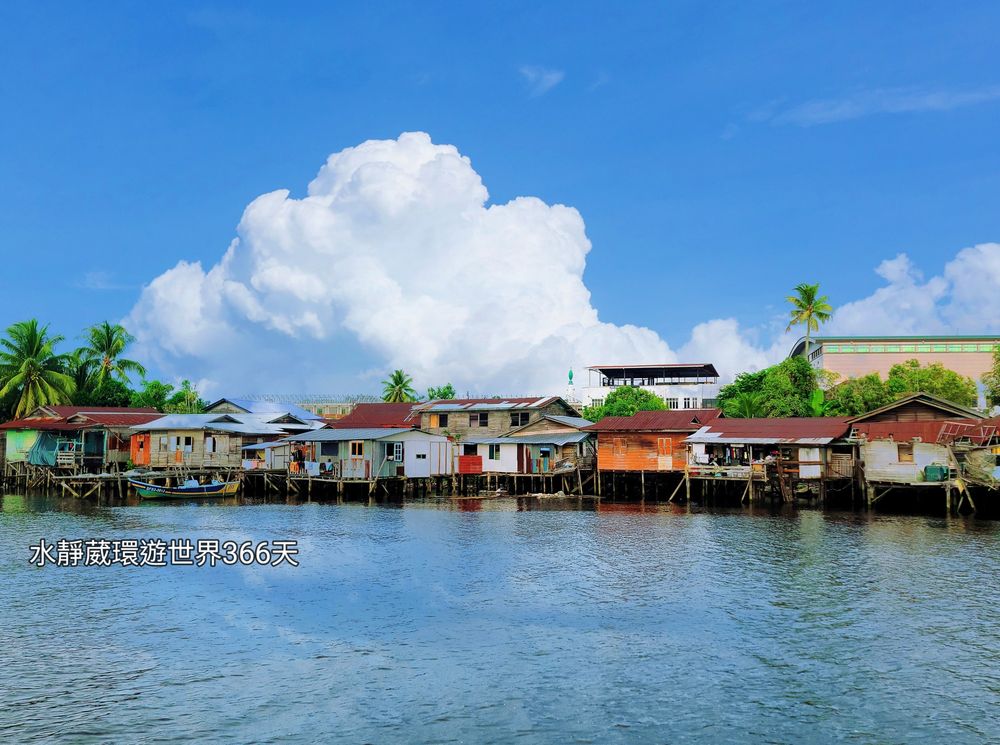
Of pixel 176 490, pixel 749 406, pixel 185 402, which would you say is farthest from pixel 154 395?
pixel 749 406

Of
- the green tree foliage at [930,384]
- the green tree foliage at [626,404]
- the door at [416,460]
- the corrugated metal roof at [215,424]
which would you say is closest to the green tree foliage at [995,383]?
the green tree foliage at [930,384]

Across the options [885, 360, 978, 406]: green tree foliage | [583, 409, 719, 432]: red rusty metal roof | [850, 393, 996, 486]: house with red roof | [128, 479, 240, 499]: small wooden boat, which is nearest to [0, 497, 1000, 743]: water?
[850, 393, 996, 486]: house with red roof

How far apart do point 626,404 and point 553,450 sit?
59.2ft

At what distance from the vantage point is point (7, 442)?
62.0 metres

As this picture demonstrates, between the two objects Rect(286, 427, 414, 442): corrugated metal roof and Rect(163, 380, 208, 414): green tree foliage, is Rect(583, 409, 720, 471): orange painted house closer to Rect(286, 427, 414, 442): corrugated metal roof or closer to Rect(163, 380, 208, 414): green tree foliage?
Rect(286, 427, 414, 442): corrugated metal roof

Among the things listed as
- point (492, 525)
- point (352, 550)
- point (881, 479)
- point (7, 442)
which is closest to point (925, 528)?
point (881, 479)

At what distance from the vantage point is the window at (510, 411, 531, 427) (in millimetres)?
59188

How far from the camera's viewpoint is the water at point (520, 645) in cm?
1286

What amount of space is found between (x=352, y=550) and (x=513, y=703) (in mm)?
16579

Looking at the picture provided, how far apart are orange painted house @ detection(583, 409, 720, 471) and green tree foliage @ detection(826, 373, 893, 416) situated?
1070cm

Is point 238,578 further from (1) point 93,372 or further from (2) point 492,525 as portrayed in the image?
(1) point 93,372

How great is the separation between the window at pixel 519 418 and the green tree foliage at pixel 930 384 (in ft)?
83.4

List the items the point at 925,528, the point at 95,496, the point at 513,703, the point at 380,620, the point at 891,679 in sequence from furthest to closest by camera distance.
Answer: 1. the point at 95,496
2. the point at 925,528
3. the point at 380,620
4. the point at 891,679
5. the point at 513,703

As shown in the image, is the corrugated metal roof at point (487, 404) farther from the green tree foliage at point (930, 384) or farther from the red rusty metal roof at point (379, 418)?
the green tree foliage at point (930, 384)
